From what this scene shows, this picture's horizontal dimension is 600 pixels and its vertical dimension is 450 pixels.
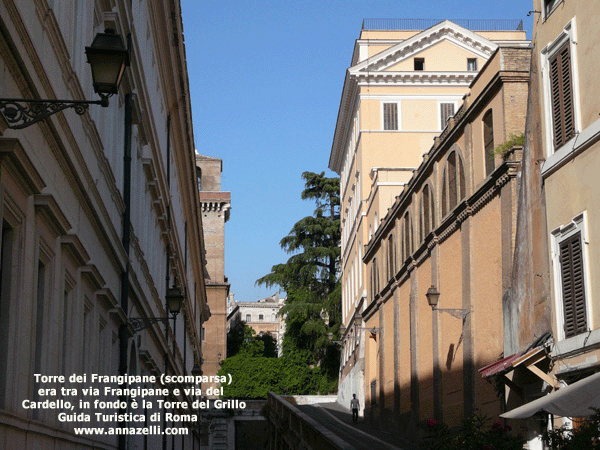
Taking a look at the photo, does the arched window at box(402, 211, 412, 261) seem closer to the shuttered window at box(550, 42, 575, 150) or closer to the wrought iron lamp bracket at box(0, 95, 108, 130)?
the shuttered window at box(550, 42, 575, 150)

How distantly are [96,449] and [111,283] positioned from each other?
2.64 metres

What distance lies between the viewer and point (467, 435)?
46.1 ft

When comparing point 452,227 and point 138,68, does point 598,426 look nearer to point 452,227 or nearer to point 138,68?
point 138,68

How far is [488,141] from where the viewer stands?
76.8 ft

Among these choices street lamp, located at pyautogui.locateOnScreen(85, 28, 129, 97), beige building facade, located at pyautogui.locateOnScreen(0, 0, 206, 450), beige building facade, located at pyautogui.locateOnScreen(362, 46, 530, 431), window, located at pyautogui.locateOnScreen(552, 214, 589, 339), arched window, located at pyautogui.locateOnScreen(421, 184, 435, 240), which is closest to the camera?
street lamp, located at pyautogui.locateOnScreen(85, 28, 129, 97)

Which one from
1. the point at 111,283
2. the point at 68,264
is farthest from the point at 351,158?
the point at 68,264

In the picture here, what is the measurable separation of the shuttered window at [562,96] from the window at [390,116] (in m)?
34.9

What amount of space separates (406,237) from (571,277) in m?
18.5

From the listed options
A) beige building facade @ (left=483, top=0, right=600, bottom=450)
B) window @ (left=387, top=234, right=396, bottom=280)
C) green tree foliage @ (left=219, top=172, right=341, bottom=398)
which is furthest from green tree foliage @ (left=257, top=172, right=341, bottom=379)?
beige building facade @ (left=483, top=0, right=600, bottom=450)

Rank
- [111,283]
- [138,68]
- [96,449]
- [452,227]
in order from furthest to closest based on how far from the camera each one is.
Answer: [452,227] → [138,68] → [111,283] → [96,449]

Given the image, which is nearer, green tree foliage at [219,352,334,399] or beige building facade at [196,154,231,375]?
green tree foliage at [219,352,334,399]

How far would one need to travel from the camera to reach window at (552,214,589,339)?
1555 centimetres

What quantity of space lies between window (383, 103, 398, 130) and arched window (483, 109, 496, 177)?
28.5m

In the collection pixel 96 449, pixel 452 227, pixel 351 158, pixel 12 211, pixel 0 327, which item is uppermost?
pixel 351 158
